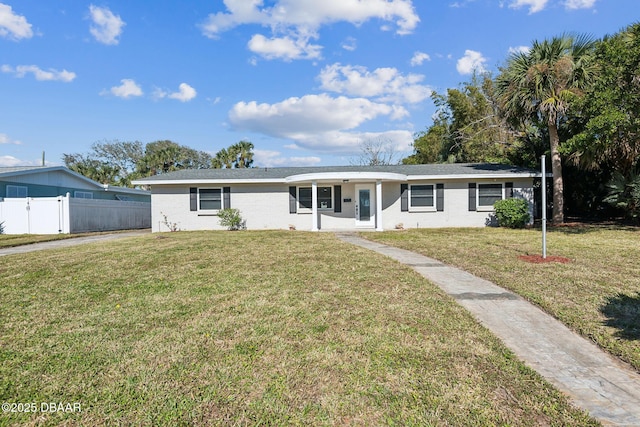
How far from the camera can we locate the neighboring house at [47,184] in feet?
56.2

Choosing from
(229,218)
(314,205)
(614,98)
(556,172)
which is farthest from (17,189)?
(614,98)

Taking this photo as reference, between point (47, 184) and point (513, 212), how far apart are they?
23.8m

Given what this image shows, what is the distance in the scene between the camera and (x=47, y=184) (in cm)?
1919

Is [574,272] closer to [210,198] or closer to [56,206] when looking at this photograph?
[210,198]

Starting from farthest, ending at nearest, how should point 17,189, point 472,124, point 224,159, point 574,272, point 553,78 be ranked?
1. point 224,159
2. point 472,124
3. point 17,189
4. point 553,78
5. point 574,272

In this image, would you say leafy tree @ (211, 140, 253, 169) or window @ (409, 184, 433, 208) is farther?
leafy tree @ (211, 140, 253, 169)

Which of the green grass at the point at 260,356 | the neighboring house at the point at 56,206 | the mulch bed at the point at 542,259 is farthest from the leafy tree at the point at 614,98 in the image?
the neighboring house at the point at 56,206

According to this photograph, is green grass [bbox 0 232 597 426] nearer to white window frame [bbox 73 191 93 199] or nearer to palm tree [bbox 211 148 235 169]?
white window frame [bbox 73 191 93 199]

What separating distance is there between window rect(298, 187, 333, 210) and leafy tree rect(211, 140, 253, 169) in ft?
56.3

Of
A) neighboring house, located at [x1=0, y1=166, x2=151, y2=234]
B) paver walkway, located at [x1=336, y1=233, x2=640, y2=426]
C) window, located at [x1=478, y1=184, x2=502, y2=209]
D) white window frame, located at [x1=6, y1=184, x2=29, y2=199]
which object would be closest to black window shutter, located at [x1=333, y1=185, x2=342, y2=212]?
window, located at [x1=478, y1=184, x2=502, y2=209]

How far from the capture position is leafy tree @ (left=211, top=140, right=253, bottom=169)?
103 ft

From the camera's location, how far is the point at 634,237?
11.1 metres

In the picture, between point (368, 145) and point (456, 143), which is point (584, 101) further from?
point (368, 145)

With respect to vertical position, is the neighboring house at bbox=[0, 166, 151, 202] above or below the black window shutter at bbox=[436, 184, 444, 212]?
Answer: above
